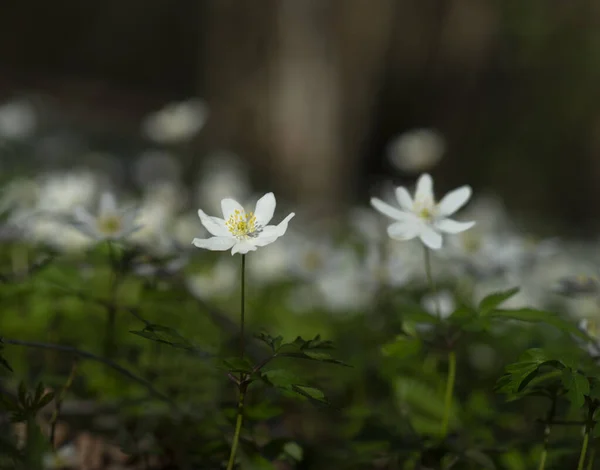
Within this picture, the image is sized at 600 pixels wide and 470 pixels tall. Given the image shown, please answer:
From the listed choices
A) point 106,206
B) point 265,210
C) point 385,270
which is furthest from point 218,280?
point 265,210

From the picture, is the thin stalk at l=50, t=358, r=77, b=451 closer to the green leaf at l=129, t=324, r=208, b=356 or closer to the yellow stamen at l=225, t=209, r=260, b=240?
the green leaf at l=129, t=324, r=208, b=356

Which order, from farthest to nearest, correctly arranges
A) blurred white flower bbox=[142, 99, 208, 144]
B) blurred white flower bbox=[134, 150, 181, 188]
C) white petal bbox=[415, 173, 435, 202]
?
1. blurred white flower bbox=[134, 150, 181, 188]
2. blurred white flower bbox=[142, 99, 208, 144]
3. white petal bbox=[415, 173, 435, 202]

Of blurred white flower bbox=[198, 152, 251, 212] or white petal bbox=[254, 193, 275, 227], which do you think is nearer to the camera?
white petal bbox=[254, 193, 275, 227]

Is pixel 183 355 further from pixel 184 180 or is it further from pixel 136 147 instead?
pixel 136 147

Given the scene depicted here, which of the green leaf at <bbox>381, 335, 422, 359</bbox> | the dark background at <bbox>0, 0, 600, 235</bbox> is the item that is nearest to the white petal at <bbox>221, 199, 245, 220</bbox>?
the green leaf at <bbox>381, 335, 422, 359</bbox>

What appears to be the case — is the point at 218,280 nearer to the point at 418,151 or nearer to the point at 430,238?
the point at 418,151

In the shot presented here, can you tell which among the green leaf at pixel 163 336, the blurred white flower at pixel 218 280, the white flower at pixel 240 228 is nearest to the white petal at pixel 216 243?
the white flower at pixel 240 228

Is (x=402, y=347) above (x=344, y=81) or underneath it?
underneath
